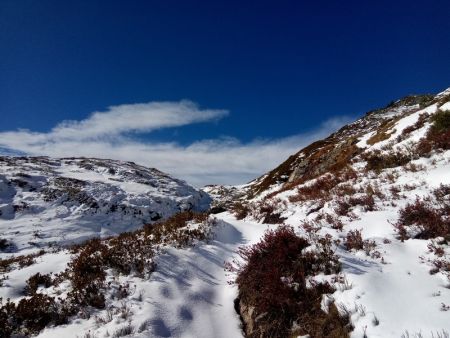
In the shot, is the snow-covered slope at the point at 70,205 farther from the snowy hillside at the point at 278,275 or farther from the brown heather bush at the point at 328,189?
the brown heather bush at the point at 328,189

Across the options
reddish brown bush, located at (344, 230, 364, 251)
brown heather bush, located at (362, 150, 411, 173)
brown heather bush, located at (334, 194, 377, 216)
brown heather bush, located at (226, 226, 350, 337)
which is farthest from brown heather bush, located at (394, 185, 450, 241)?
brown heather bush, located at (362, 150, 411, 173)

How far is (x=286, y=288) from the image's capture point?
654cm

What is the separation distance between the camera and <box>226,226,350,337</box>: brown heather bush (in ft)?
19.0

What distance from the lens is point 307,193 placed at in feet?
51.0

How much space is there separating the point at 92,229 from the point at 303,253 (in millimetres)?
23698

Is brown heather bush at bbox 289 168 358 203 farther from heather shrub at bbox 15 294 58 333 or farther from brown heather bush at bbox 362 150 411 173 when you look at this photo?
heather shrub at bbox 15 294 58 333

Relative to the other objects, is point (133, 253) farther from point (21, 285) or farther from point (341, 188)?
point (341, 188)

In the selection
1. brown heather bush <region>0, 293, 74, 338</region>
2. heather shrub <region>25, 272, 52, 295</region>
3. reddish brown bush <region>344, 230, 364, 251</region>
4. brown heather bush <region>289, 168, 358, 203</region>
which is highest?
brown heather bush <region>289, 168, 358, 203</region>

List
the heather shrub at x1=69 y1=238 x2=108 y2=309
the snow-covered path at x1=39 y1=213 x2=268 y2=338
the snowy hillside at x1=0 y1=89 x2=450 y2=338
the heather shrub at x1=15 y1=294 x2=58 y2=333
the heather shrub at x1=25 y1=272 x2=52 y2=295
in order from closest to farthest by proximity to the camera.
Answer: the snowy hillside at x1=0 y1=89 x2=450 y2=338 → the snow-covered path at x1=39 y1=213 x2=268 y2=338 → the heather shrub at x1=15 y1=294 x2=58 y2=333 → the heather shrub at x1=69 y1=238 x2=108 y2=309 → the heather shrub at x1=25 y1=272 x2=52 y2=295

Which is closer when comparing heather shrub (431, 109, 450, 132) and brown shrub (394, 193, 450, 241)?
brown shrub (394, 193, 450, 241)

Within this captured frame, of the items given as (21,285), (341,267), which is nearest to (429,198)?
(341,267)

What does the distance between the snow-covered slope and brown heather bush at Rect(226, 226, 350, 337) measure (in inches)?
749

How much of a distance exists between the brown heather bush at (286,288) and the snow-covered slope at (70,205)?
19.0 m

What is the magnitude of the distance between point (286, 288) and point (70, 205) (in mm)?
29627
